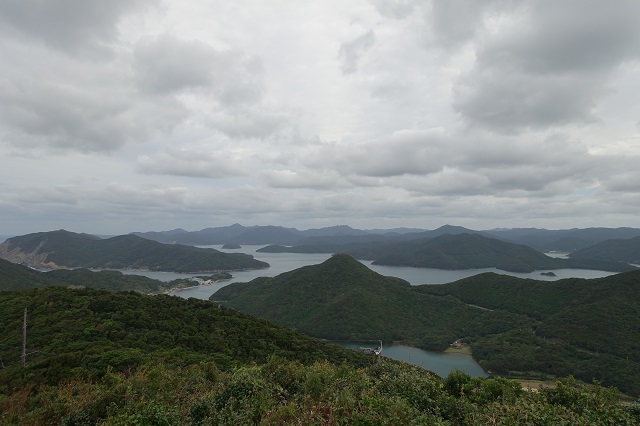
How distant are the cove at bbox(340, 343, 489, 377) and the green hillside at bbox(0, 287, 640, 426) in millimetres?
47527

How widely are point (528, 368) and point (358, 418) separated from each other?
8740cm

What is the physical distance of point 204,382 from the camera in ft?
61.4

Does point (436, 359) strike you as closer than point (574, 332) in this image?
No

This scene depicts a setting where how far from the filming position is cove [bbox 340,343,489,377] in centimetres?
A: 8210

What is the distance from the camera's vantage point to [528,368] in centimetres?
7744

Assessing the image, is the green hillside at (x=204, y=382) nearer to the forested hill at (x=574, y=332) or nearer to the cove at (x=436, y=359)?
the cove at (x=436, y=359)

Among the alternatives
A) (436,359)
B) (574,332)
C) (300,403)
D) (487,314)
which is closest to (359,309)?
(436,359)

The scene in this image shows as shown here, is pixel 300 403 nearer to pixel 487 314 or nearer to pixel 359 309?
pixel 359 309

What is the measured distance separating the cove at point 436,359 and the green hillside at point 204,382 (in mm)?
47527

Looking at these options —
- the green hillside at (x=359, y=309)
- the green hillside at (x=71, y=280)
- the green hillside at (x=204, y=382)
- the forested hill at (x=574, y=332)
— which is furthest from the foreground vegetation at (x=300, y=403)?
the green hillside at (x=71, y=280)

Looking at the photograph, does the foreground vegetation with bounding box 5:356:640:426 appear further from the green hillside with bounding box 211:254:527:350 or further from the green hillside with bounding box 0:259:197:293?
the green hillside with bounding box 0:259:197:293

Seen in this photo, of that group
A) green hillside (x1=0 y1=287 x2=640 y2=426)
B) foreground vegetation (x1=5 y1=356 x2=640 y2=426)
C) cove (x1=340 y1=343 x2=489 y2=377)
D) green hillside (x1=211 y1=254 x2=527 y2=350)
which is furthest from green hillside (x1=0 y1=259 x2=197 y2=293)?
foreground vegetation (x1=5 y1=356 x2=640 y2=426)

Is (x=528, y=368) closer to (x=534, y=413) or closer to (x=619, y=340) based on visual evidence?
(x=619, y=340)

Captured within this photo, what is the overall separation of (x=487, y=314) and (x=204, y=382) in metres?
117
